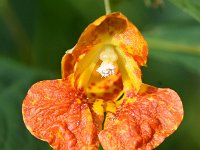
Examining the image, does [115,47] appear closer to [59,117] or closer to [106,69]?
[106,69]

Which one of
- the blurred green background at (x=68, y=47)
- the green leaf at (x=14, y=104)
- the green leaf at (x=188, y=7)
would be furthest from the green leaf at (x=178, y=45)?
the green leaf at (x=188, y=7)

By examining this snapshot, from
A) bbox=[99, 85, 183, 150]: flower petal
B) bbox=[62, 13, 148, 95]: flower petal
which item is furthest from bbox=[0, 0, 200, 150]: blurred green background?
bbox=[99, 85, 183, 150]: flower petal

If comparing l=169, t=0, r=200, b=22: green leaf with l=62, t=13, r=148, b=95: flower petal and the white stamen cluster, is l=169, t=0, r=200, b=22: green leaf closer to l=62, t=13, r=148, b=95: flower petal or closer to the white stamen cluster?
l=62, t=13, r=148, b=95: flower petal

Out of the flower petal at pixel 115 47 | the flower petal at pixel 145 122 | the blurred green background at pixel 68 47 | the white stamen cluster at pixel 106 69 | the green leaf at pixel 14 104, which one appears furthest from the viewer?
the blurred green background at pixel 68 47

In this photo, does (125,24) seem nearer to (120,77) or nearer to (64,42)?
(120,77)

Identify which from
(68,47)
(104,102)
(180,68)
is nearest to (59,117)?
(104,102)

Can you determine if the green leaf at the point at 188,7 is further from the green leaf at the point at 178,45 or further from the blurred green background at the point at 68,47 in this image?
the green leaf at the point at 178,45
